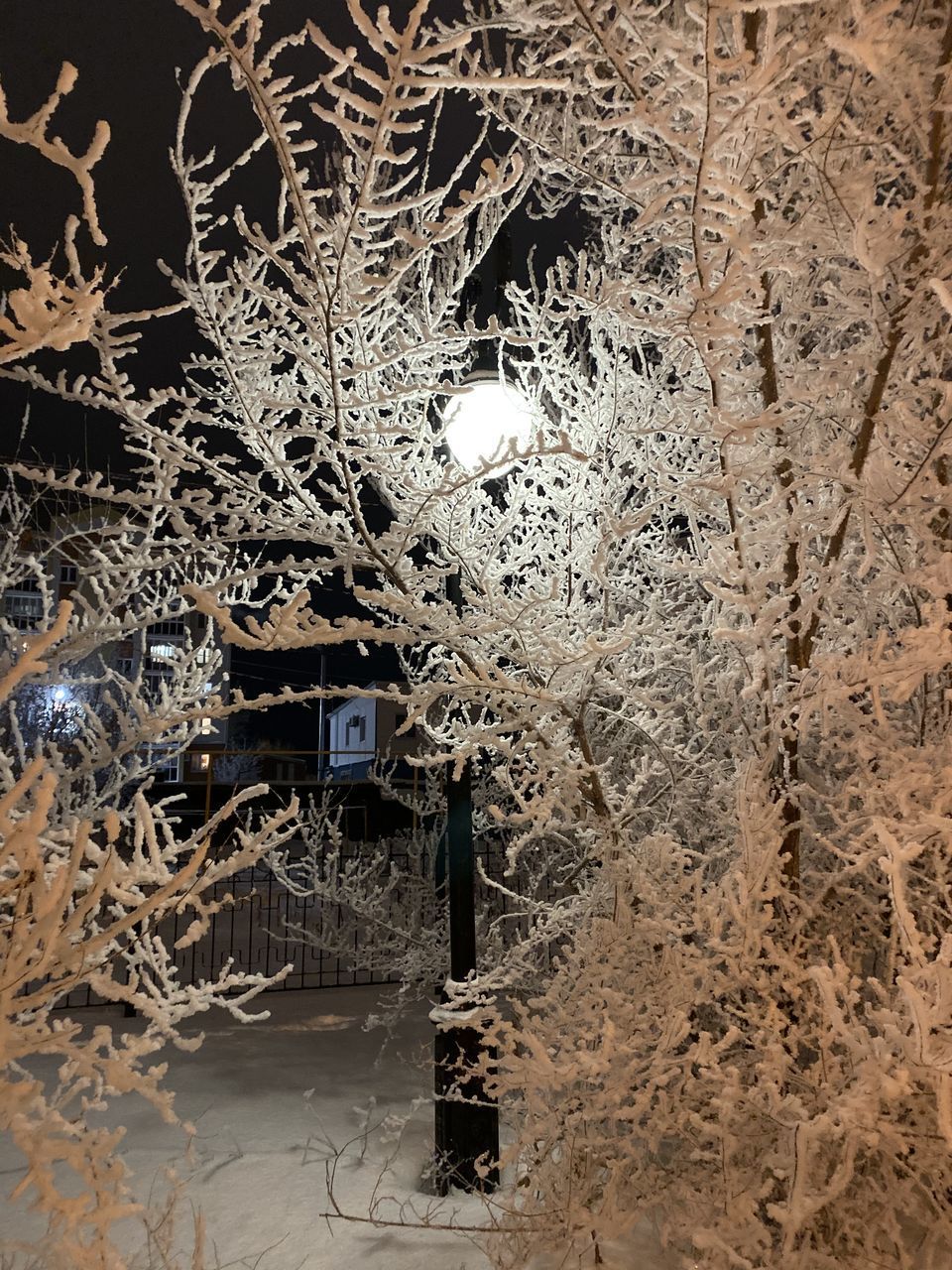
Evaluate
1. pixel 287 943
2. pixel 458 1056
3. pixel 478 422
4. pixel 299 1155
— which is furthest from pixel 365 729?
pixel 478 422

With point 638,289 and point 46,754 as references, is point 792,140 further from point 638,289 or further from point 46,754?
→ point 46,754

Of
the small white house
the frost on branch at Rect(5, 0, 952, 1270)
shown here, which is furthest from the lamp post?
the small white house

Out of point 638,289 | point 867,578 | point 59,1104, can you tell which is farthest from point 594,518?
point 59,1104

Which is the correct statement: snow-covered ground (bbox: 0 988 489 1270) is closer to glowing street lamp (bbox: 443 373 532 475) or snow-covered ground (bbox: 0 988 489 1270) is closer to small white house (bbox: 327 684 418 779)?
glowing street lamp (bbox: 443 373 532 475)

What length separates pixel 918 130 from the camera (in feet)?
8.35

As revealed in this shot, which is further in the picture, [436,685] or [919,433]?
[436,685]

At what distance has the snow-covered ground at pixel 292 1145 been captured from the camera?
456cm

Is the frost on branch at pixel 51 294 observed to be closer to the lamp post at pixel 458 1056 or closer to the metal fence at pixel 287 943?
the lamp post at pixel 458 1056

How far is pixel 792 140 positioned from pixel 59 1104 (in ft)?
9.34

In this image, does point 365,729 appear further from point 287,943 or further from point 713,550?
point 713,550

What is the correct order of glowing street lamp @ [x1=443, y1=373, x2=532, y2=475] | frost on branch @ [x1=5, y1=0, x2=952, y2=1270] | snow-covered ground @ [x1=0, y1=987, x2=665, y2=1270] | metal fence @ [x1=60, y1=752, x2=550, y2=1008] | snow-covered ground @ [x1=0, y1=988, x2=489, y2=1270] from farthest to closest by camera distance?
metal fence @ [x1=60, y1=752, x2=550, y2=1008] → snow-covered ground @ [x1=0, y1=988, x2=489, y2=1270] → snow-covered ground @ [x1=0, y1=987, x2=665, y2=1270] → glowing street lamp @ [x1=443, y1=373, x2=532, y2=475] → frost on branch @ [x1=5, y1=0, x2=952, y2=1270]

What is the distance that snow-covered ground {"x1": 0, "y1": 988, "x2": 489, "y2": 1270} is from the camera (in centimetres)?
456

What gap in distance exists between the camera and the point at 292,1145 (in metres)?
5.98

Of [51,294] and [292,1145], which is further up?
[51,294]
